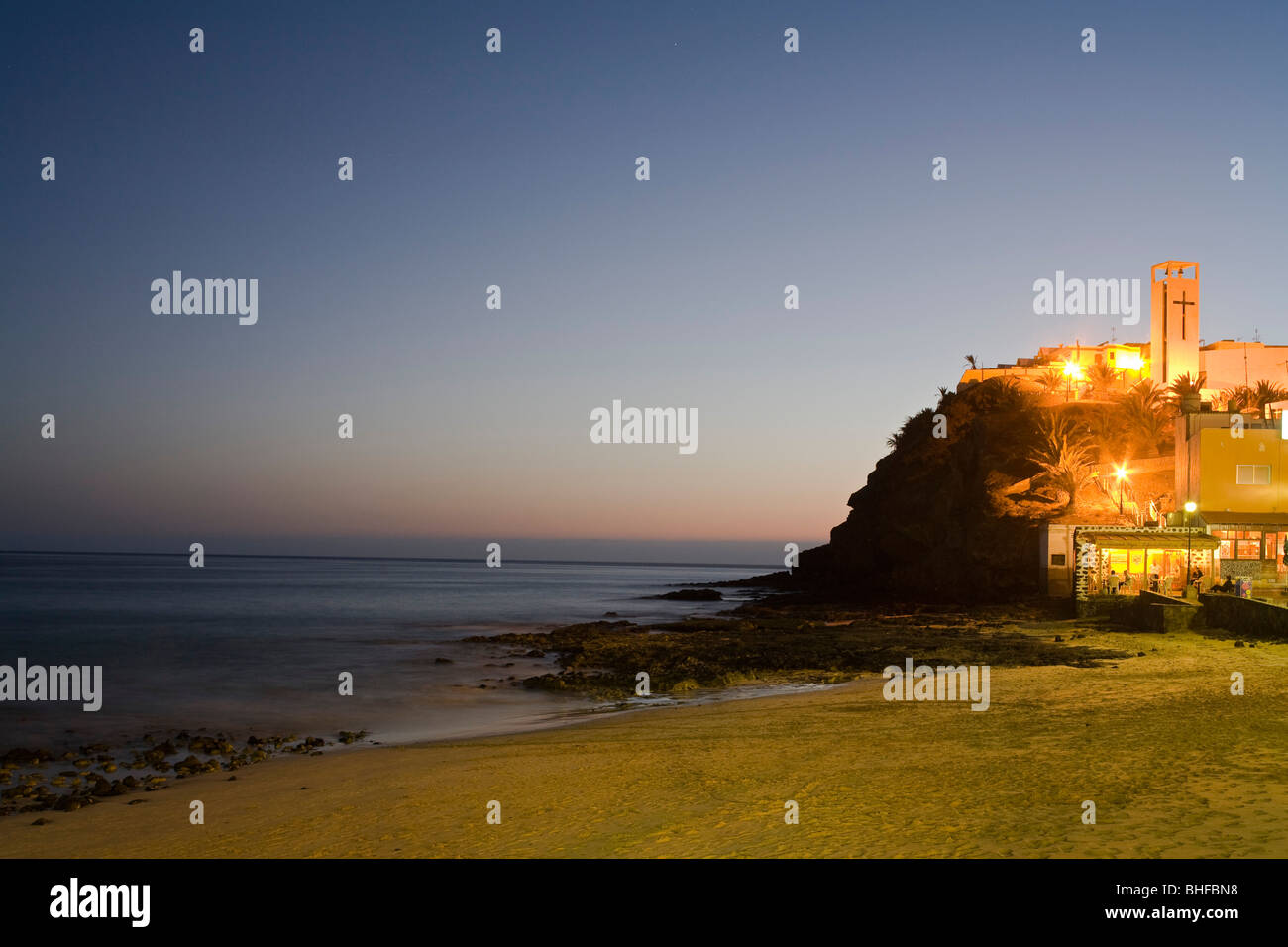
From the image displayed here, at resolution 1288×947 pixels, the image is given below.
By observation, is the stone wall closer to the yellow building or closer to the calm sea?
the yellow building

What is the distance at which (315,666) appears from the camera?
32.5 metres

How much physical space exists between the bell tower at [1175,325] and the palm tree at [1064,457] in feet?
39.5

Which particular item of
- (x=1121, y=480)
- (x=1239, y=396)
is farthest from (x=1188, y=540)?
(x=1239, y=396)

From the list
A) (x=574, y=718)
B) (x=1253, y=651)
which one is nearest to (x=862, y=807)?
(x=574, y=718)

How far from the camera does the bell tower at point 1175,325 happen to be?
6650 centimetres

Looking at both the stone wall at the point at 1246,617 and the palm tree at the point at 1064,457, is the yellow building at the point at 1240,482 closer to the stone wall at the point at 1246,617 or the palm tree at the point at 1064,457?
the stone wall at the point at 1246,617

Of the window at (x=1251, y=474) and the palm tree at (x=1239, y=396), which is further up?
the palm tree at (x=1239, y=396)

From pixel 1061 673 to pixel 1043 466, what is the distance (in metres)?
42.6

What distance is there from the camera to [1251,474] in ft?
130

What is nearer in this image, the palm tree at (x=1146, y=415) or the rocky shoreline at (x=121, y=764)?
the rocky shoreline at (x=121, y=764)

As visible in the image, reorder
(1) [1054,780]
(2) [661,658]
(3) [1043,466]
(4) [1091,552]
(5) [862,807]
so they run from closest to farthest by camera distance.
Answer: (5) [862,807], (1) [1054,780], (2) [661,658], (4) [1091,552], (3) [1043,466]

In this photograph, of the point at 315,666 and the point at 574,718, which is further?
the point at 315,666

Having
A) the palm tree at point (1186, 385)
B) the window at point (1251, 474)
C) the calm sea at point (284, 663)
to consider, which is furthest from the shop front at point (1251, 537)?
the calm sea at point (284, 663)
